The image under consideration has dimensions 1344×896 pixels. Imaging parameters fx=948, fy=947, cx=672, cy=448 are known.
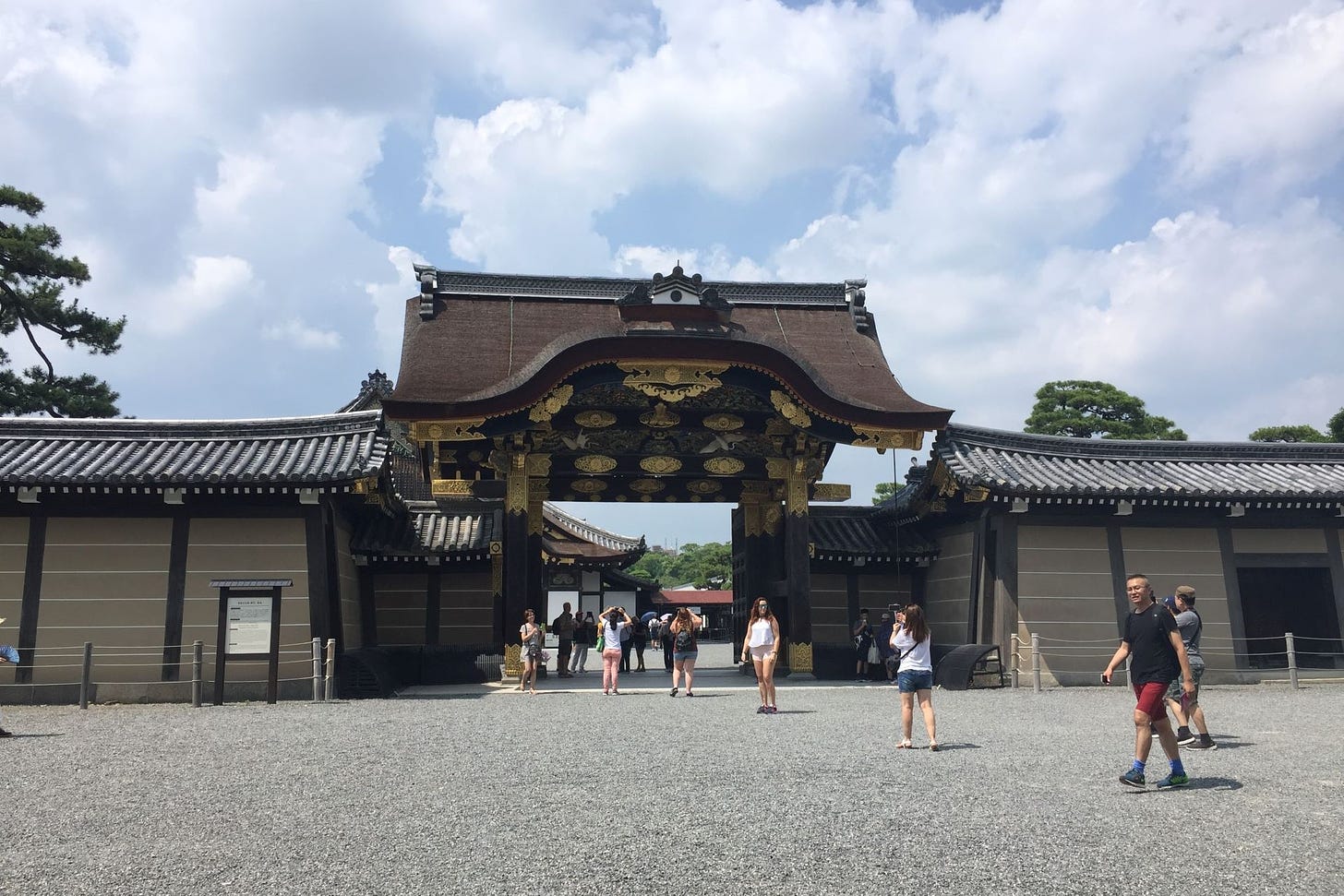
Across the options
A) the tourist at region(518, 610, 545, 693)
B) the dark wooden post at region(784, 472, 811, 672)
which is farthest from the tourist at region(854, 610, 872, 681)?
the tourist at region(518, 610, 545, 693)

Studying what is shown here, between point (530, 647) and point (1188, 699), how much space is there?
10023 millimetres

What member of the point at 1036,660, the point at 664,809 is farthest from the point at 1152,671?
the point at 1036,660

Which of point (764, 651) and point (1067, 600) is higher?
point (1067, 600)

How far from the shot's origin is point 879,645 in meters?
17.9

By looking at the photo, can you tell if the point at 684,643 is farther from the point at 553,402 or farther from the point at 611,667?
the point at 553,402

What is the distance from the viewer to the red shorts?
6836mm

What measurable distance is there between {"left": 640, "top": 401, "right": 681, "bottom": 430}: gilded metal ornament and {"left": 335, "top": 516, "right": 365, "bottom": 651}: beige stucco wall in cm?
604

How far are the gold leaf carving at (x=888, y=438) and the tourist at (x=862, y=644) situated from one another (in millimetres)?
3318

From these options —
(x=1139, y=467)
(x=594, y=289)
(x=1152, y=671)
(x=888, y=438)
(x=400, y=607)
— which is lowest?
(x=1152, y=671)

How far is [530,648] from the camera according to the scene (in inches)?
612

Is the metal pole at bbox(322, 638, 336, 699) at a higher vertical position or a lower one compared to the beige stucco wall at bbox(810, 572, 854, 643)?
lower

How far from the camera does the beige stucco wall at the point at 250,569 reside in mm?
15164

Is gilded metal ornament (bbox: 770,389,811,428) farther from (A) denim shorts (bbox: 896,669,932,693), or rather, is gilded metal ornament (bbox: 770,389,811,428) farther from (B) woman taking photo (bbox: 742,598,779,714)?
(A) denim shorts (bbox: 896,669,932,693)

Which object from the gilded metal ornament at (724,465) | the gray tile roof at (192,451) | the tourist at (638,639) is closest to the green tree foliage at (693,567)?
the tourist at (638,639)
